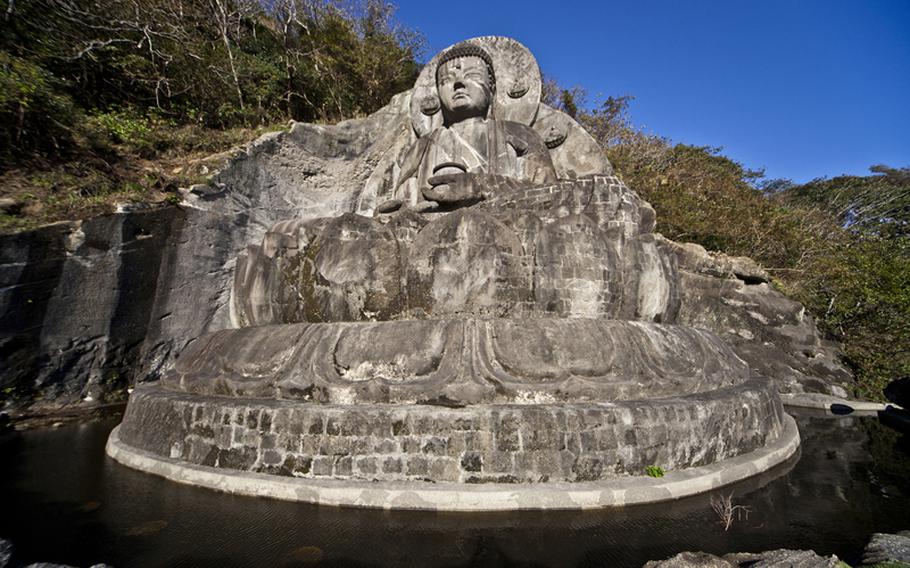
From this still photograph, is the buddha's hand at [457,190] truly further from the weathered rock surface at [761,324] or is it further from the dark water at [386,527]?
the weathered rock surface at [761,324]

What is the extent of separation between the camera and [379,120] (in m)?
8.82

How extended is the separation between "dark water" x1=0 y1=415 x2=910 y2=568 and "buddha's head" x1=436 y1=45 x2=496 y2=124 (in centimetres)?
538

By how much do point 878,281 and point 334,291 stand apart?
33.2 ft

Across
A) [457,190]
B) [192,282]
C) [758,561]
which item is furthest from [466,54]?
[758,561]

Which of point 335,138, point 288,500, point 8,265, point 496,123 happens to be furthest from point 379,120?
point 288,500

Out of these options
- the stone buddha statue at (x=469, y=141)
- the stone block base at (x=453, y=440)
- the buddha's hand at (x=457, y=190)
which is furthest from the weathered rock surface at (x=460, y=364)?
the stone buddha statue at (x=469, y=141)

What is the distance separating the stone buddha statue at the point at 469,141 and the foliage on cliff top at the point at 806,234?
6.75 m

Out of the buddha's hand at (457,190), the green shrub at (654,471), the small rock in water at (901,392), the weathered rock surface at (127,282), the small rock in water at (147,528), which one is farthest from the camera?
the small rock in water at (901,392)

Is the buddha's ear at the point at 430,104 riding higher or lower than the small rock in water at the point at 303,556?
higher

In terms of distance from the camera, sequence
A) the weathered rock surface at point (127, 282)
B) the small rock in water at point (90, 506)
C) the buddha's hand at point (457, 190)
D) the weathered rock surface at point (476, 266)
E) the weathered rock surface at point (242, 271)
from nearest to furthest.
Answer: the small rock in water at point (90, 506), the weathered rock surface at point (476, 266), the weathered rock surface at point (242, 271), the weathered rock surface at point (127, 282), the buddha's hand at point (457, 190)

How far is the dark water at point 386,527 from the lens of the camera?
7.22 ft

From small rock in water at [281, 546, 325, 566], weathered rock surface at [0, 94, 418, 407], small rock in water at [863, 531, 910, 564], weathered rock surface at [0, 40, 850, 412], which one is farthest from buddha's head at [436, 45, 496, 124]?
small rock in water at [863, 531, 910, 564]

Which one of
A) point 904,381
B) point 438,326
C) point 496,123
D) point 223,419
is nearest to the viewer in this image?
point 223,419

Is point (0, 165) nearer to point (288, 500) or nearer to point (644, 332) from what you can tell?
point (288, 500)
